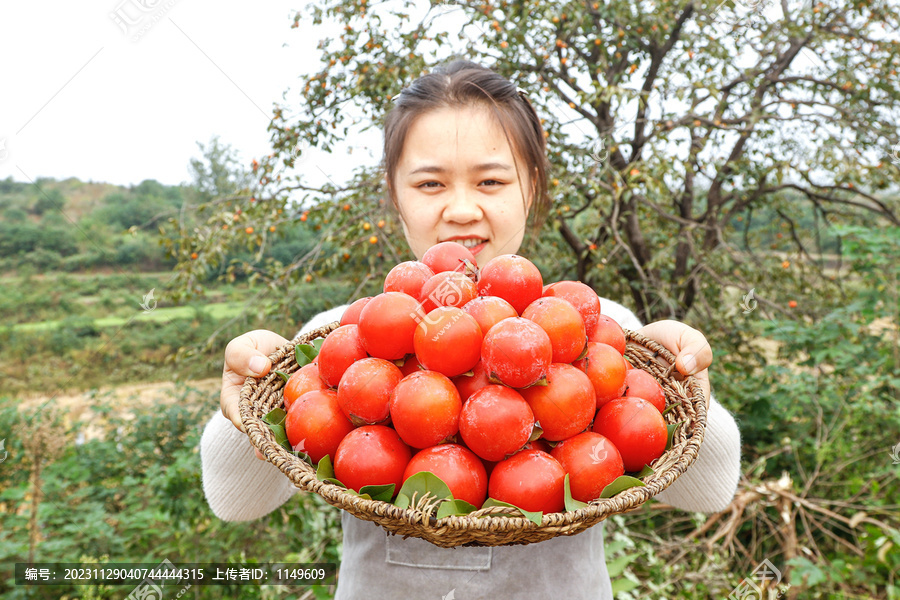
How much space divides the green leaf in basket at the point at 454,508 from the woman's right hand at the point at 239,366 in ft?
1.84

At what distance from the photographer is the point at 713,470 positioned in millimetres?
1479

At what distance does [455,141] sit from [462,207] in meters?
0.20

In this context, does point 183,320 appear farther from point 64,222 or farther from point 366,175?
point 366,175

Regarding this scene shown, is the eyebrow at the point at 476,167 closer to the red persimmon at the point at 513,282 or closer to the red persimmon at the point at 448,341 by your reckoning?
the red persimmon at the point at 513,282

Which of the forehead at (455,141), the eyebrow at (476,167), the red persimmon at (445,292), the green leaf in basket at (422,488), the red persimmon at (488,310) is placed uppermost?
the forehead at (455,141)

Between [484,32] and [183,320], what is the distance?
3.34 meters

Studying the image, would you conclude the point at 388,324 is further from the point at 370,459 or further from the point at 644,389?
the point at 644,389

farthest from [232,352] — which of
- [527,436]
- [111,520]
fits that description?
[111,520]

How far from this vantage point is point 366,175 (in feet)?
12.3

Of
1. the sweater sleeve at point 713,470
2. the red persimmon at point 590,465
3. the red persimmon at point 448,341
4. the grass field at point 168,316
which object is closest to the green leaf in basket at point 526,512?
→ the red persimmon at point 590,465

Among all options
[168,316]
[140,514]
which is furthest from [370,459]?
[168,316]

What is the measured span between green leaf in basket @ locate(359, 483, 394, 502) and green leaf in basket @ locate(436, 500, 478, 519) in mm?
116

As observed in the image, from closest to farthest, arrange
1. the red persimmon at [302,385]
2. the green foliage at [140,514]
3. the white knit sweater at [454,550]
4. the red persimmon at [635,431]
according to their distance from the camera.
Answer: the red persimmon at [635,431], the red persimmon at [302,385], the white knit sweater at [454,550], the green foliage at [140,514]

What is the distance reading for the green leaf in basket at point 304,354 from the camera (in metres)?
1.33
